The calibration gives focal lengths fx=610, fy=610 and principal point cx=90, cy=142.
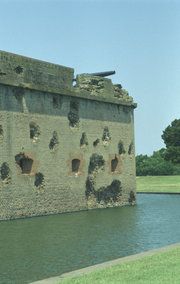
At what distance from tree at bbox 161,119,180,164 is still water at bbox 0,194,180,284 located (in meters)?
61.8

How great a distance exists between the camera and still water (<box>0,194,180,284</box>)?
462 inches

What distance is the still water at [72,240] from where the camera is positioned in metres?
11.7

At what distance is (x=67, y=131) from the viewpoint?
89.3 ft

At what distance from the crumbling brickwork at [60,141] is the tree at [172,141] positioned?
54.4m

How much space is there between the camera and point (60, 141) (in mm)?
26672

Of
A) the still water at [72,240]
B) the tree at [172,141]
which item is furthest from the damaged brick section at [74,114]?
the tree at [172,141]

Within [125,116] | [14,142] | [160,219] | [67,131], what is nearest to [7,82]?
[14,142]

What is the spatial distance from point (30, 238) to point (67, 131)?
1125 centimetres

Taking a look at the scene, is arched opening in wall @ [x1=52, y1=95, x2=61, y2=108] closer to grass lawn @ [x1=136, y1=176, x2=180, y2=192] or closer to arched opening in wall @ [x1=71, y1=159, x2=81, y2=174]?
arched opening in wall @ [x1=71, y1=159, x2=81, y2=174]

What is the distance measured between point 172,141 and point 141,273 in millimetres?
81791

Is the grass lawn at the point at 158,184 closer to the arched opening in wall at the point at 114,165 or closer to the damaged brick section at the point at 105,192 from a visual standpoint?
the arched opening in wall at the point at 114,165

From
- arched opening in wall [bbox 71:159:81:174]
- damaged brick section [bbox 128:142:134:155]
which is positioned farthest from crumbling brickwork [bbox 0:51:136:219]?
damaged brick section [bbox 128:142:134:155]

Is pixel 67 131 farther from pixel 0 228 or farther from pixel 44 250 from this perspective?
pixel 44 250

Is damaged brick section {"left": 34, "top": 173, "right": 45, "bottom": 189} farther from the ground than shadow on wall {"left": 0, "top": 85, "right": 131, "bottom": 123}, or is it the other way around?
shadow on wall {"left": 0, "top": 85, "right": 131, "bottom": 123}
